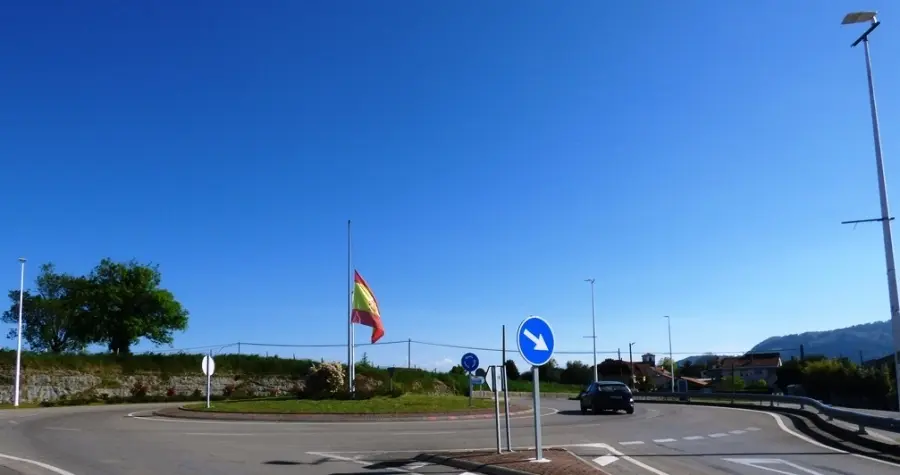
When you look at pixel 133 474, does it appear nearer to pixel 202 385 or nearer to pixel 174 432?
pixel 174 432

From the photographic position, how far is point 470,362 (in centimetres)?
3033

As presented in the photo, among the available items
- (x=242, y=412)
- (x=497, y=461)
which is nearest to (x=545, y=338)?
(x=497, y=461)

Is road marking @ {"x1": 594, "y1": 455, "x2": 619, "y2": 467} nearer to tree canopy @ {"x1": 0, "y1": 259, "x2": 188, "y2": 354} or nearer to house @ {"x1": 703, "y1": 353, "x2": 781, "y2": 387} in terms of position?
tree canopy @ {"x1": 0, "y1": 259, "x2": 188, "y2": 354}

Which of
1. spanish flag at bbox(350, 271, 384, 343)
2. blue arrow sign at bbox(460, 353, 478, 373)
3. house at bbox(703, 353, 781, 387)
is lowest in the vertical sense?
house at bbox(703, 353, 781, 387)

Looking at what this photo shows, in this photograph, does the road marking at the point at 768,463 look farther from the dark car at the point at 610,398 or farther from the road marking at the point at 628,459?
the dark car at the point at 610,398

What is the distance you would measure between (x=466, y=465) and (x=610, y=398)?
2031cm

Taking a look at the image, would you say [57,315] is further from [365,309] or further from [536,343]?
[536,343]

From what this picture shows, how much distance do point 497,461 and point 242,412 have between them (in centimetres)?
1792

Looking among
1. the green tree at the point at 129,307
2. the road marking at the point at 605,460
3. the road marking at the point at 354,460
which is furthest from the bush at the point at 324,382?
the green tree at the point at 129,307

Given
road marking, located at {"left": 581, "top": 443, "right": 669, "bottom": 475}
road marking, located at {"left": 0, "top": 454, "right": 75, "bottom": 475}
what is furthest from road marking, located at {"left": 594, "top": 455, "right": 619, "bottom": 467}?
road marking, located at {"left": 0, "top": 454, "right": 75, "bottom": 475}

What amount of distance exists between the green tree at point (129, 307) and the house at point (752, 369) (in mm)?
88188

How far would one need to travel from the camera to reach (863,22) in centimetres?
1589

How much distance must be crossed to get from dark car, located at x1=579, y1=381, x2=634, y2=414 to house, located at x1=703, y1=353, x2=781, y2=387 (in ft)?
323

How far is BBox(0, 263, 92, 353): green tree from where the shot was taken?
70375mm
